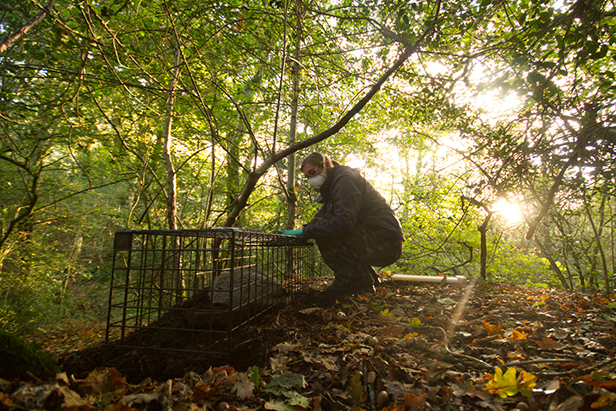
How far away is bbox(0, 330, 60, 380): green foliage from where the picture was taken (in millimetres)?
959

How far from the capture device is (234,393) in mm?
1279

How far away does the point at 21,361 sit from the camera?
1026 mm

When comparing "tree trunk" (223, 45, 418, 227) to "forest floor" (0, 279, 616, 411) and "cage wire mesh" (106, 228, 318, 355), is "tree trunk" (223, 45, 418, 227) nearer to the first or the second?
"cage wire mesh" (106, 228, 318, 355)

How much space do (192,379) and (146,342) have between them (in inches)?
34.3

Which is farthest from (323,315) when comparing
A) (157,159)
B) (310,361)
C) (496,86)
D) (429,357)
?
(157,159)

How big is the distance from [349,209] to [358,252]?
577 mm

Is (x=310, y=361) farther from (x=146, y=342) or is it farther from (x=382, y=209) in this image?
(x=382, y=209)

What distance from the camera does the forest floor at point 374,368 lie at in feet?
3.51

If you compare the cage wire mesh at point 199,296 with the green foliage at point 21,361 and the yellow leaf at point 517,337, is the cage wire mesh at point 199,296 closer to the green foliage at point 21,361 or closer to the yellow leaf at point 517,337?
the green foliage at point 21,361

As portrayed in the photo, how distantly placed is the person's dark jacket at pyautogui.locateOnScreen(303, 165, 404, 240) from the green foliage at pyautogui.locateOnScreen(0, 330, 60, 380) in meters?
2.14

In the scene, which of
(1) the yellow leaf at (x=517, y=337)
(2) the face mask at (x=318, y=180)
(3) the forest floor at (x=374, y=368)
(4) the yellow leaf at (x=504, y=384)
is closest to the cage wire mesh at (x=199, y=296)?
(3) the forest floor at (x=374, y=368)

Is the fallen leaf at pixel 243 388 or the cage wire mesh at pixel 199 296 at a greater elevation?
the cage wire mesh at pixel 199 296

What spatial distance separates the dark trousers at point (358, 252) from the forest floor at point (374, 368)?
Result: 2.29ft

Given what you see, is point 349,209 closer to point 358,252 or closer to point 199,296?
point 358,252
